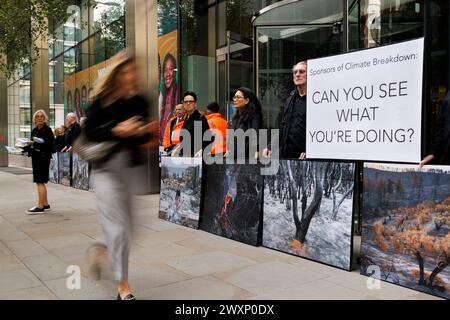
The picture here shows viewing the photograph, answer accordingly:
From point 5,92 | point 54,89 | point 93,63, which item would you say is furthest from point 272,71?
point 5,92

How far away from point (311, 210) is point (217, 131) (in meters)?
2.82

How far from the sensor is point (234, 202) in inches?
222

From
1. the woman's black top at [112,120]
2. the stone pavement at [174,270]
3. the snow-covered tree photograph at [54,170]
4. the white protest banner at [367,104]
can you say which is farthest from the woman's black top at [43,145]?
the snow-covered tree photograph at [54,170]

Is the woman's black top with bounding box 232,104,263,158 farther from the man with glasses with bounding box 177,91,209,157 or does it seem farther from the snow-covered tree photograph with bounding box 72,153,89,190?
the snow-covered tree photograph with bounding box 72,153,89,190

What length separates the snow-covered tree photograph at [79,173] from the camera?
38.4ft

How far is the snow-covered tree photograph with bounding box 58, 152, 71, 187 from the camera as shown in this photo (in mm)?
12852

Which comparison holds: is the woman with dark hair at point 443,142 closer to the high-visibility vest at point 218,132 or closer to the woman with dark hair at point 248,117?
the woman with dark hair at point 248,117

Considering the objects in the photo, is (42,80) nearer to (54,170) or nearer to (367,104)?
(54,170)

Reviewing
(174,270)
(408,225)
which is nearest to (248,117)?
(174,270)

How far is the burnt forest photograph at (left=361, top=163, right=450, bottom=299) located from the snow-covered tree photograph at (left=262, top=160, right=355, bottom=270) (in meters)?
0.21

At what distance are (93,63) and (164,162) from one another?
36.4 ft

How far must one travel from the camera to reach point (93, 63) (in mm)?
16922

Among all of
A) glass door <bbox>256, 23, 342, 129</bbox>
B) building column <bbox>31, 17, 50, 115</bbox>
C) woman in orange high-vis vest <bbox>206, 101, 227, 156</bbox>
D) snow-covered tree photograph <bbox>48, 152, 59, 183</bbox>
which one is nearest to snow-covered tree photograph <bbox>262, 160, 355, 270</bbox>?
woman in orange high-vis vest <bbox>206, 101, 227, 156</bbox>

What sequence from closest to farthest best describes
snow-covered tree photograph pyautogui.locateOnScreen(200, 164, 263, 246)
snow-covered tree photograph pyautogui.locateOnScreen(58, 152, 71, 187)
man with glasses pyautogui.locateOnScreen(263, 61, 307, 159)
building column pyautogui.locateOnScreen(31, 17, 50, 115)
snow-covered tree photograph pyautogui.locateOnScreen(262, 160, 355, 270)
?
snow-covered tree photograph pyautogui.locateOnScreen(262, 160, 355, 270)
man with glasses pyautogui.locateOnScreen(263, 61, 307, 159)
snow-covered tree photograph pyautogui.locateOnScreen(200, 164, 263, 246)
snow-covered tree photograph pyautogui.locateOnScreen(58, 152, 71, 187)
building column pyautogui.locateOnScreen(31, 17, 50, 115)
